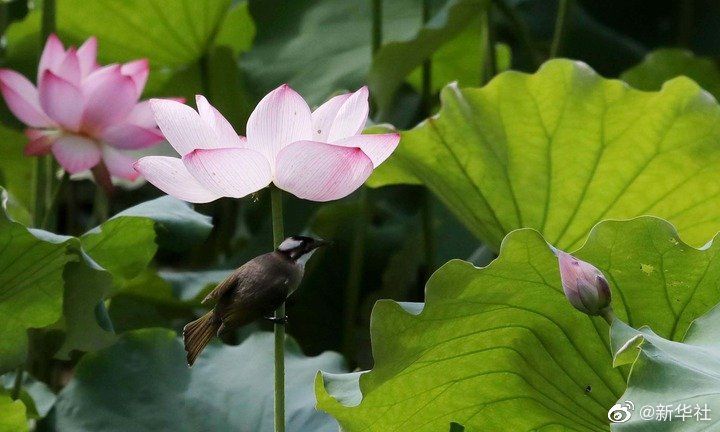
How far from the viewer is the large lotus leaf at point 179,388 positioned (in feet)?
3.09

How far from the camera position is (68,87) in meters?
1.10

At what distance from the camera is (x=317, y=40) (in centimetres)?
168

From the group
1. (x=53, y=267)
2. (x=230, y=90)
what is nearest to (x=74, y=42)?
(x=230, y=90)

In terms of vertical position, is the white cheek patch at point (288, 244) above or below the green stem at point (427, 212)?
above

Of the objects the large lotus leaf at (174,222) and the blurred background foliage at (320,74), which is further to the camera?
the blurred background foliage at (320,74)

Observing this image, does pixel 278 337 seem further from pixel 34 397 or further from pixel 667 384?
pixel 34 397

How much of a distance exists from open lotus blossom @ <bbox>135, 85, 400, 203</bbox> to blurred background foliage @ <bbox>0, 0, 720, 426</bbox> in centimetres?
65

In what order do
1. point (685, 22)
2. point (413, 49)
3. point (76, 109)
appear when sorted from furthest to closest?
point (685, 22) → point (413, 49) → point (76, 109)

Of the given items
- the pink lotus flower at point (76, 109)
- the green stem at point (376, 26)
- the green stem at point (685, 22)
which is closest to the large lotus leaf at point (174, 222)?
the pink lotus flower at point (76, 109)

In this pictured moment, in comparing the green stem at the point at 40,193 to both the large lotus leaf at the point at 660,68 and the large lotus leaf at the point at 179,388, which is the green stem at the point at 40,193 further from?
the large lotus leaf at the point at 660,68

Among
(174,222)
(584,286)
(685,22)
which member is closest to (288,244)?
(584,286)

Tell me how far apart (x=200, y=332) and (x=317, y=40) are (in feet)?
3.65

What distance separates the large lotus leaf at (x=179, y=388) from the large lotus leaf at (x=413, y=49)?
43cm

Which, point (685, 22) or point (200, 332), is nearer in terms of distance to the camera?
point (200, 332)
